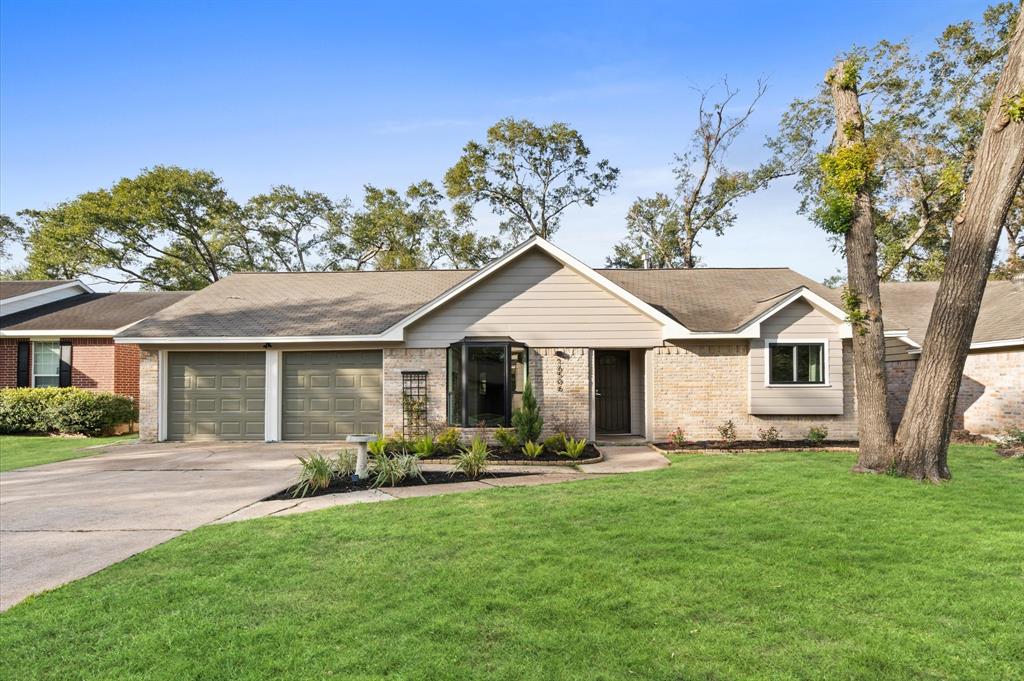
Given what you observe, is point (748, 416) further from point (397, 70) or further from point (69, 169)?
point (69, 169)

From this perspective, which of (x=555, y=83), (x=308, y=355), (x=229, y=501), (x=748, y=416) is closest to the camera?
(x=229, y=501)

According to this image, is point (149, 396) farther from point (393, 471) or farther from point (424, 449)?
point (393, 471)

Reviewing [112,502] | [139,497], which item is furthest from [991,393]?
[112,502]

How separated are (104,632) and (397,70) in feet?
43.2

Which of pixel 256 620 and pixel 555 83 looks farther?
pixel 555 83

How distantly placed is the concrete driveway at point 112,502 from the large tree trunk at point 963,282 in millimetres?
9467

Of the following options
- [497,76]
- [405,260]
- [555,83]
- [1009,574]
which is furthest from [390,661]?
[405,260]

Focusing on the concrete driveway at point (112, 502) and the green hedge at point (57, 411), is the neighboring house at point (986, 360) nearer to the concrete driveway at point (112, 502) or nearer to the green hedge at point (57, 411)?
the concrete driveway at point (112, 502)

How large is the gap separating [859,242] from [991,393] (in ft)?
30.7

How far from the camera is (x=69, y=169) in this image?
20.7 m

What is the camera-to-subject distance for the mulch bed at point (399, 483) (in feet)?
27.2

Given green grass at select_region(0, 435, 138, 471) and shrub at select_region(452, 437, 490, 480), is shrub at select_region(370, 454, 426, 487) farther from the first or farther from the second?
green grass at select_region(0, 435, 138, 471)

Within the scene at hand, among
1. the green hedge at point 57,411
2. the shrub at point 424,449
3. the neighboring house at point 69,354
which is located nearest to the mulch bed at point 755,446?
the shrub at point 424,449

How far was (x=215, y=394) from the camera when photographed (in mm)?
14867
